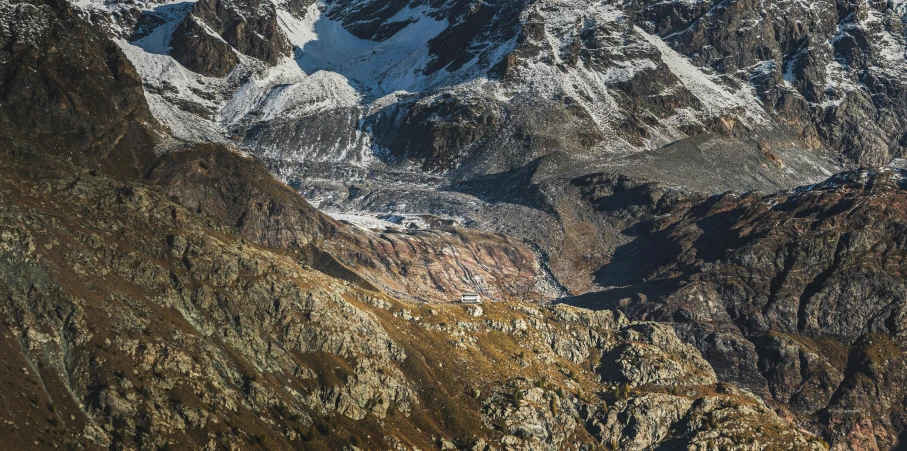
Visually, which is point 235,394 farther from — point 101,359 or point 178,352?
point 101,359

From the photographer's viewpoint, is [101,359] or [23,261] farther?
[23,261]

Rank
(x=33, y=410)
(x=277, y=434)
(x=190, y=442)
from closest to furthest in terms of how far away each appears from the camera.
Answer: (x=33, y=410), (x=190, y=442), (x=277, y=434)

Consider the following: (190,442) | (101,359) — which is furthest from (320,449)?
(101,359)

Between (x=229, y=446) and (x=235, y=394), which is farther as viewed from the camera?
(x=235, y=394)

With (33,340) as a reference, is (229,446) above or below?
below

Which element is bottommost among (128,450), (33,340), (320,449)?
(320,449)

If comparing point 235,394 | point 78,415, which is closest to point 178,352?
point 235,394

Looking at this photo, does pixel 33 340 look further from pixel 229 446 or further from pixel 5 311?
pixel 229 446

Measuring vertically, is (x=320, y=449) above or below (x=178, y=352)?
below

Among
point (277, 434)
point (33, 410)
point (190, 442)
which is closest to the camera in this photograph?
point (33, 410)
